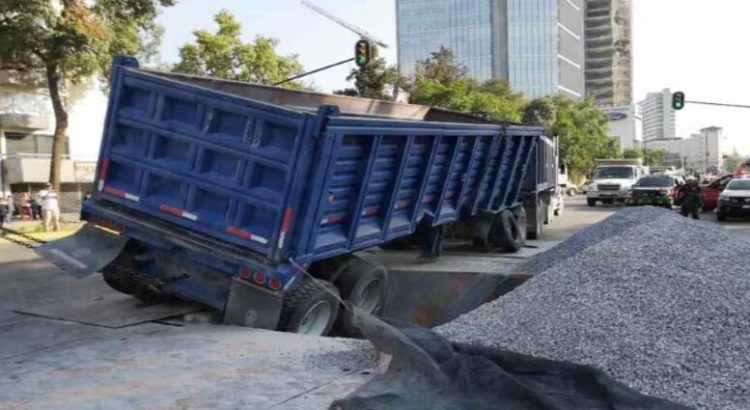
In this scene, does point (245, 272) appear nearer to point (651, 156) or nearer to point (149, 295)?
point (149, 295)

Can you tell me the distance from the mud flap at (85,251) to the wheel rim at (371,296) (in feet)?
8.55

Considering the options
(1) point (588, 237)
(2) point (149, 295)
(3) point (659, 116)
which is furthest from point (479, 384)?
(3) point (659, 116)

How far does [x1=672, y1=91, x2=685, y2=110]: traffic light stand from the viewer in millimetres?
34406

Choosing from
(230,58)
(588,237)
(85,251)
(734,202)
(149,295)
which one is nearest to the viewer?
(85,251)

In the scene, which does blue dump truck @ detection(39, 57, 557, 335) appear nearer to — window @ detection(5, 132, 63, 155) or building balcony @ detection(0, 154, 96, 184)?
building balcony @ detection(0, 154, 96, 184)

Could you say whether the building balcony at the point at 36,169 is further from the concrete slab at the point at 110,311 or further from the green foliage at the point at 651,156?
the green foliage at the point at 651,156

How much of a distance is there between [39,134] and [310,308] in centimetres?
3051

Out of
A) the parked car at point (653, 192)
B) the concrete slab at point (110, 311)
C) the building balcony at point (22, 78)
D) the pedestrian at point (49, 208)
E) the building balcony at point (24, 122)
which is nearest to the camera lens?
the concrete slab at point (110, 311)

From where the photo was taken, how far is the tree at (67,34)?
76.4 ft

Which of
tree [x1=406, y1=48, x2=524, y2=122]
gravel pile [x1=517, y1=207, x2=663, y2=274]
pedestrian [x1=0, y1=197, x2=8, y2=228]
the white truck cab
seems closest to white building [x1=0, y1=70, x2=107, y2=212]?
pedestrian [x1=0, y1=197, x2=8, y2=228]

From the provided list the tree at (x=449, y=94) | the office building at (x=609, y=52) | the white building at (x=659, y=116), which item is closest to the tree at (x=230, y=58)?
the tree at (x=449, y=94)

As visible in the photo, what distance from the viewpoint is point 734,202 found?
74.9ft

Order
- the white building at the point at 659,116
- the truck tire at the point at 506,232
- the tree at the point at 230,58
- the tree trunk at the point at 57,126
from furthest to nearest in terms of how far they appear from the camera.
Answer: the white building at the point at 659,116
the tree at the point at 230,58
the tree trunk at the point at 57,126
the truck tire at the point at 506,232

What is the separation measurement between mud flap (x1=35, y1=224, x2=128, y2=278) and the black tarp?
3.76 meters
